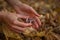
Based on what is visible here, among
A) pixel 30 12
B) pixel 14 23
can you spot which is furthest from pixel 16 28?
pixel 30 12

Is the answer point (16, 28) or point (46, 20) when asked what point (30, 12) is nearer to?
point (46, 20)

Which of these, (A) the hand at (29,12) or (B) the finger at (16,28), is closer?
(B) the finger at (16,28)

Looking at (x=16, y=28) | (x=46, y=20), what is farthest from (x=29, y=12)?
(x=16, y=28)

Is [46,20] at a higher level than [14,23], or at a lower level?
higher

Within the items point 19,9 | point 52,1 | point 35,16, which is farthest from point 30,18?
point 52,1

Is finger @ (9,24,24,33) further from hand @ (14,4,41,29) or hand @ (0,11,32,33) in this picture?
hand @ (14,4,41,29)

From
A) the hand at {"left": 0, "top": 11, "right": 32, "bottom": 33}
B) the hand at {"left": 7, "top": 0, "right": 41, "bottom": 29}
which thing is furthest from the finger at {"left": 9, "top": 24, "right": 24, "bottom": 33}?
the hand at {"left": 7, "top": 0, "right": 41, "bottom": 29}

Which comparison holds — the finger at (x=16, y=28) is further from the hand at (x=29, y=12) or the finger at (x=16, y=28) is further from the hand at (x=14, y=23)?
the hand at (x=29, y=12)

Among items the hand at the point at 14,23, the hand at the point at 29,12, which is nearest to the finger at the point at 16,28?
the hand at the point at 14,23

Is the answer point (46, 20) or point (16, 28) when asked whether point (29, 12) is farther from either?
point (16, 28)

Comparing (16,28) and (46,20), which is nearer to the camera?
(16,28)

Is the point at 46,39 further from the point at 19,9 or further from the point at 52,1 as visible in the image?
the point at 52,1
